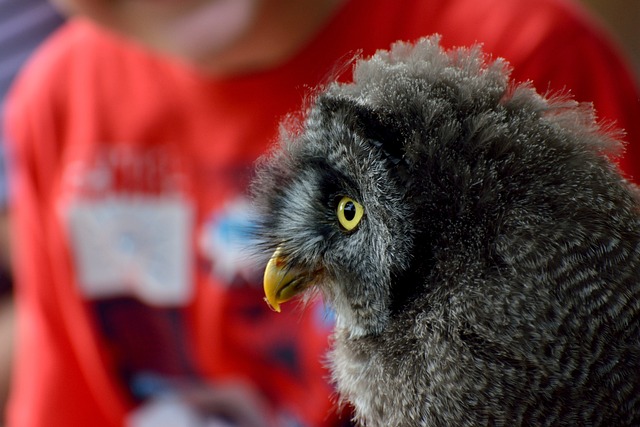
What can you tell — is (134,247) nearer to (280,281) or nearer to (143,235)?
(143,235)

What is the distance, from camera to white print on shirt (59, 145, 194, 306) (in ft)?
3.11

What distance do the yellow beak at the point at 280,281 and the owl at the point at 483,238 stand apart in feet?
0.18

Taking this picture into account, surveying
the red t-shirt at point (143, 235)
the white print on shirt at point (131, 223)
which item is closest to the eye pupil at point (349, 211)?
the red t-shirt at point (143, 235)

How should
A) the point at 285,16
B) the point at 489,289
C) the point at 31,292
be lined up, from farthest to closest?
the point at 31,292 → the point at 285,16 → the point at 489,289

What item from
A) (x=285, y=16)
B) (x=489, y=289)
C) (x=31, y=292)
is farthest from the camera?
(x=31, y=292)

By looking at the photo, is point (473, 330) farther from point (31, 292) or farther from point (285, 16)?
point (31, 292)

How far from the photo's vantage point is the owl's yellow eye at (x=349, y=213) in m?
0.49

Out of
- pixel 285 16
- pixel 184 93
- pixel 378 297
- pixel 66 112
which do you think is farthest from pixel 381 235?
pixel 66 112

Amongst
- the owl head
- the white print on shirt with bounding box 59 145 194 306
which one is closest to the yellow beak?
the owl head

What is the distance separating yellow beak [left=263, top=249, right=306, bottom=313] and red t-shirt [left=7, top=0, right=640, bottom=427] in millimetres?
259

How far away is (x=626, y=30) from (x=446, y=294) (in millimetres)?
720

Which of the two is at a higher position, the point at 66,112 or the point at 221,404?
the point at 66,112

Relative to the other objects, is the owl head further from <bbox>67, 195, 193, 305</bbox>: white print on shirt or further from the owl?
<bbox>67, 195, 193, 305</bbox>: white print on shirt

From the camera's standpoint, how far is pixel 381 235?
47 centimetres
